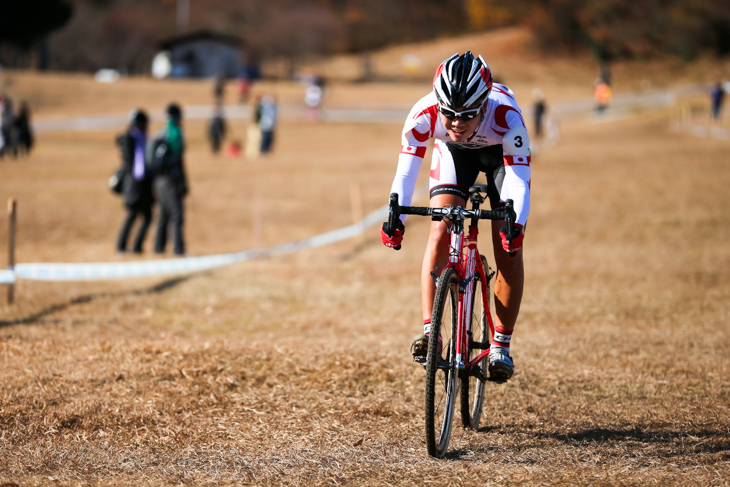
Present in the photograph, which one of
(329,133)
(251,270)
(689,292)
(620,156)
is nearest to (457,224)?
(689,292)

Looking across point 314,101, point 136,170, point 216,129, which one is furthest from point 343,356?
point 314,101

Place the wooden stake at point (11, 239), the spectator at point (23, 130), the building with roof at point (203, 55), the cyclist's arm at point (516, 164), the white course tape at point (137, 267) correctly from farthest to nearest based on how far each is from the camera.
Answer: the building with roof at point (203, 55), the spectator at point (23, 130), the white course tape at point (137, 267), the wooden stake at point (11, 239), the cyclist's arm at point (516, 164)

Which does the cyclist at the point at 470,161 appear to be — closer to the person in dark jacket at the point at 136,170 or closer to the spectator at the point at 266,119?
the person in dark jacket at the point at 136,170

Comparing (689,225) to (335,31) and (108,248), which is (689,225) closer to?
(108,248)

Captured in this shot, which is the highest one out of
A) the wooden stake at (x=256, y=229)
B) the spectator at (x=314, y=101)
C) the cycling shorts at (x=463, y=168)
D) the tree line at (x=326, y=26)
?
the tree line at (x=326, y=26)

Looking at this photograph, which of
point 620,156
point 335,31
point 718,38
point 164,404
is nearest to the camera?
point 164,404

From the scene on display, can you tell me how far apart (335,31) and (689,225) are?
250ft

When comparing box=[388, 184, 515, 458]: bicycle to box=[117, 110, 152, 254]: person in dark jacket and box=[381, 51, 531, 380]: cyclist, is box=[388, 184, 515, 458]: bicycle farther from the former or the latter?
box=[117, 110, 152, 254]: person in dark jacket

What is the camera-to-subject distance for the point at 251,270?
553 inches

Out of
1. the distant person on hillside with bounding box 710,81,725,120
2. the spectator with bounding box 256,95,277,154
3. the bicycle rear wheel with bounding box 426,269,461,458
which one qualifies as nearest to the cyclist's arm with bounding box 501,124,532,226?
the bicycle rear wheel with bounding box 426,269,461,458

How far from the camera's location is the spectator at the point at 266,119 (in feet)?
110

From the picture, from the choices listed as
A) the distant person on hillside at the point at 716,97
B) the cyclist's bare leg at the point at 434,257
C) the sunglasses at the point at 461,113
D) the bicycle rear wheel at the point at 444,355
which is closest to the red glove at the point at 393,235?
the cyclist's bare leg at the point at 434,257

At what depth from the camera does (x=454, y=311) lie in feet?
17.5

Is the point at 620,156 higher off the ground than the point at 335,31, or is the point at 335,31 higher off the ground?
the point at 335,31
